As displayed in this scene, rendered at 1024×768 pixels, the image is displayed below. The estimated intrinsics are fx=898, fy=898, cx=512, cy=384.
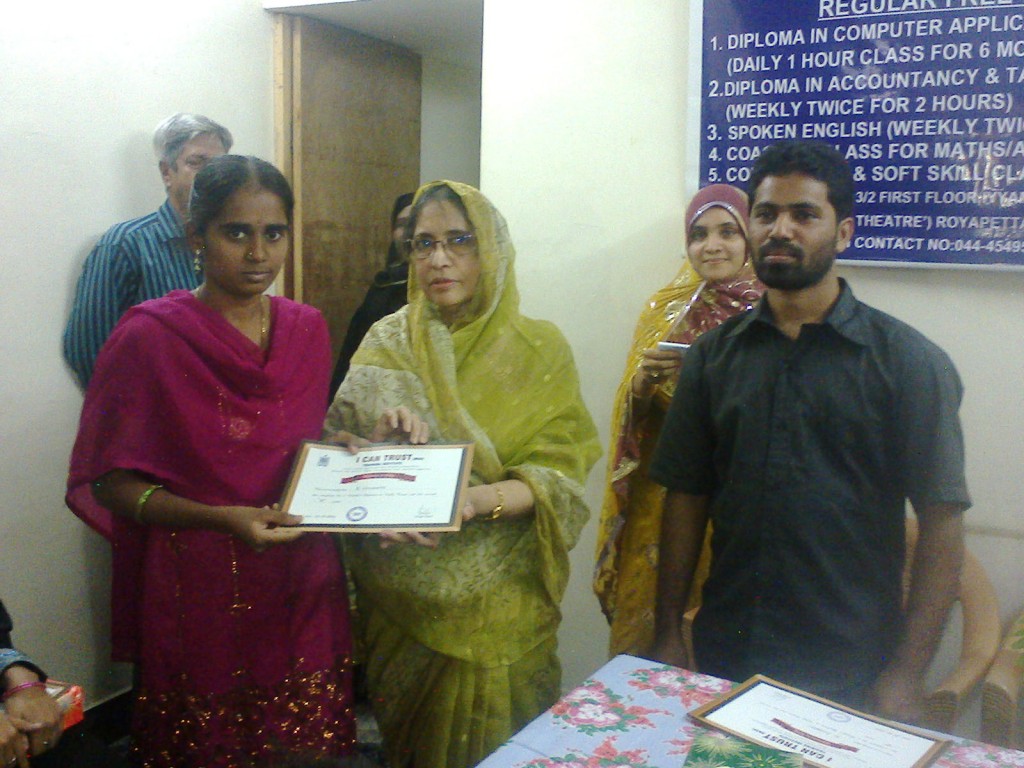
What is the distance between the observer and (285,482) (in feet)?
5.64

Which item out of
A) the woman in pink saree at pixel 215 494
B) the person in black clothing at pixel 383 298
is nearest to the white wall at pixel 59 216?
the person in black clothing at pixel 383 298

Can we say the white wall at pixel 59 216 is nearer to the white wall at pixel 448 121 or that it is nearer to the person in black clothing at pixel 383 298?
the person in black clothing at pixel 383 298

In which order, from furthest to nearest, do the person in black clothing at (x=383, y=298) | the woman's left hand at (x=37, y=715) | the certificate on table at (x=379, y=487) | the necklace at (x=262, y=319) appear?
the person in black clothing at (x=383, y=298), the necklace at (x=262, y=319), the certificate on table at (x=379, y=487), the woman's left hand at (x=37, y=715)

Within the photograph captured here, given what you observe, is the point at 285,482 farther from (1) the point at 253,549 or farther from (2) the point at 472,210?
(2) the point at 472,210

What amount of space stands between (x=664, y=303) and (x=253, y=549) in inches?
43.9

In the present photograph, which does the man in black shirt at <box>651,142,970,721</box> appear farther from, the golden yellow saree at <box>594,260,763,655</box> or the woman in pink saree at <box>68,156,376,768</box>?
the woman in pink saree at <box>68,156,376,768</box>

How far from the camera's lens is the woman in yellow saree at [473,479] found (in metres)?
1.84

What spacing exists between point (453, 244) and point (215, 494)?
2.22ft

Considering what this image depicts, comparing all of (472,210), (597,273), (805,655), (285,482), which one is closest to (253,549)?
(285,482)

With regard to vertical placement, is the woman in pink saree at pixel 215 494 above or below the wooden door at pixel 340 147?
below

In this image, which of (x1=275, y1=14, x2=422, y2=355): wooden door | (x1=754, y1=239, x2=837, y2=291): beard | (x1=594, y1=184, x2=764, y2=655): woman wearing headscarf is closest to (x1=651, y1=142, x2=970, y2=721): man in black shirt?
(x1=754, y1=239, x2=837, y2=291): beard

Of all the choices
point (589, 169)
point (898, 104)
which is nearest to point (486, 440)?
point (589, 169)

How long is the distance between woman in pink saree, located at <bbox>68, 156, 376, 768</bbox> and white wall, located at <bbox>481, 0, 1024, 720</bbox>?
104cm

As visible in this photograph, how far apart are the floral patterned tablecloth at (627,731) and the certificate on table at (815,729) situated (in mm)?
33
